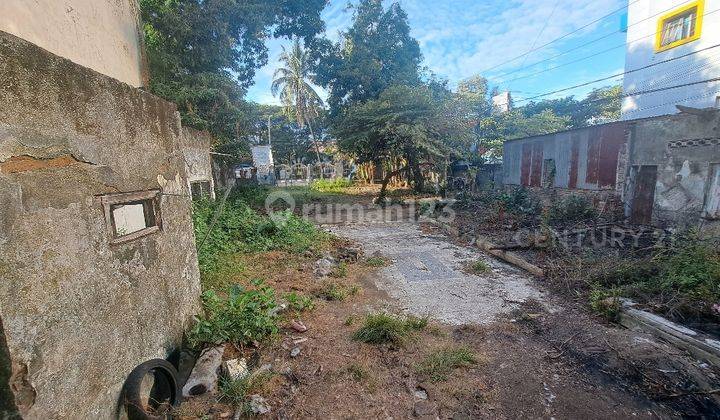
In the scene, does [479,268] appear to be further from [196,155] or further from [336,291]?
[196,155]

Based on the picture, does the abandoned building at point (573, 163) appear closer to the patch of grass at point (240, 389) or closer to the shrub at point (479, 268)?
the shrub at point (479, 268)

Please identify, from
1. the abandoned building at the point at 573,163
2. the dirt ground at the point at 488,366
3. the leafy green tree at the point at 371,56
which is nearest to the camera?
the dirt ground at the point at 488,366

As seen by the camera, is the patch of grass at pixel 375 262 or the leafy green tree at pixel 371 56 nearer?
the patch of grass at pixel 375 262

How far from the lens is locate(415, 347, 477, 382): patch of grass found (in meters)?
3.01

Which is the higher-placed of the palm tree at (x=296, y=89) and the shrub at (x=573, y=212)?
the palm tree at (x=296, y=89)

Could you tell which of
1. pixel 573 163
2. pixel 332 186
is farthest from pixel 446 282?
pixel 332 186

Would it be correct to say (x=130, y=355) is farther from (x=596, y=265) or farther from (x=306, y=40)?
(x=306, y=40)

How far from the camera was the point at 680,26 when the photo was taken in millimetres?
11766

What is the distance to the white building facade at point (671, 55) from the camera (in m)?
10.7

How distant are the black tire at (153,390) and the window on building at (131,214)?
1019 mm

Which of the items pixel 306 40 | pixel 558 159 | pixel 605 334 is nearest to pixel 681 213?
pixel 558 159

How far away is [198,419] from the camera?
2.50 meters

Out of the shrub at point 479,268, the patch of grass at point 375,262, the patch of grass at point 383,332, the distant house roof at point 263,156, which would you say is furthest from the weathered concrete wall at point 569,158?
the distant house roof at point 263,156

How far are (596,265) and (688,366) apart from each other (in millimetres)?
2492
